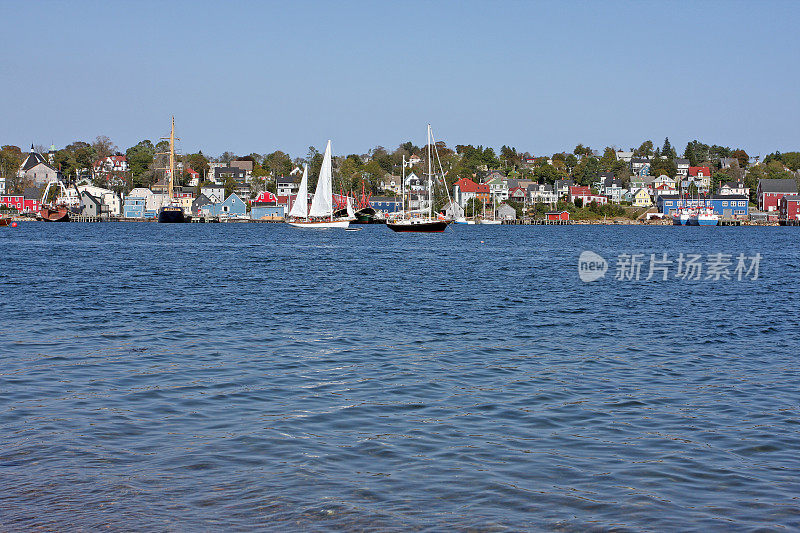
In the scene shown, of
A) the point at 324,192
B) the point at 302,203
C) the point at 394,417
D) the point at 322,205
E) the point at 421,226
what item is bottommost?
the point at 394,417

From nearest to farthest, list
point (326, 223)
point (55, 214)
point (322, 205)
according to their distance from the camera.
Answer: point (326, 223)
point (322, 205)
point (55, 214)

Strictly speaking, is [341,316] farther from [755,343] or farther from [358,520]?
[358,520]

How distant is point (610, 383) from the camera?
644 inches

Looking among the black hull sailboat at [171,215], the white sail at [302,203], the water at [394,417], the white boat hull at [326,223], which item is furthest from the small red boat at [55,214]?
the water at [394,417]

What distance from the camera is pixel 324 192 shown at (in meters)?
134

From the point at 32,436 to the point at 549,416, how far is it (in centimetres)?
888

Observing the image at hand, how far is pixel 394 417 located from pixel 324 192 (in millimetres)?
122493

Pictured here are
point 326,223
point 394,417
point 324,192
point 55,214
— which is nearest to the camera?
point 394,417

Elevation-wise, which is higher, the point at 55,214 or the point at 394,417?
the point at 55,214

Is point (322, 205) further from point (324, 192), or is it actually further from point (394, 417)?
point (394, 417)

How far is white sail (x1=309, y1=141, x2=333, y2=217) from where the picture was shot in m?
128

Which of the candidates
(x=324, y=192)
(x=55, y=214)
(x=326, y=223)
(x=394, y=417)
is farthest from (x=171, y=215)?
(x=394, y=417)

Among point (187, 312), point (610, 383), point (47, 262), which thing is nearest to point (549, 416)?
point (610, 383)

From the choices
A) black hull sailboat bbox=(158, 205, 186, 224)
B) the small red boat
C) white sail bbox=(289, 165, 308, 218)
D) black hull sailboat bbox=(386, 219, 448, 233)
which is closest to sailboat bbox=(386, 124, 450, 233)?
black hull sailboat bbox=(386, 219, 448, 233)
